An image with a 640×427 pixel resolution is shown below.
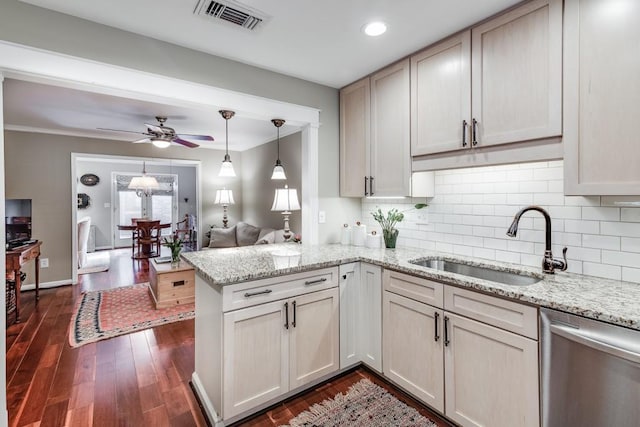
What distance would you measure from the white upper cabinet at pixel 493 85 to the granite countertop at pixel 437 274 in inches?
27.4

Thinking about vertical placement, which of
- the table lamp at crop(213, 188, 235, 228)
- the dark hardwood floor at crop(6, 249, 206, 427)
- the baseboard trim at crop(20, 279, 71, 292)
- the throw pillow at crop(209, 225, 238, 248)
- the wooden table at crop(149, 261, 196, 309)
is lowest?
the dark hardwood floor at crop(6, 249, 206, 427)

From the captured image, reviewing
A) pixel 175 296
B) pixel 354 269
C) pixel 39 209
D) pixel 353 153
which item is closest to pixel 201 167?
pixel 39 209

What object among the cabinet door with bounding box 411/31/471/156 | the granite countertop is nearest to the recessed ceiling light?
the cabinet door with bounding box 411/31/471/156

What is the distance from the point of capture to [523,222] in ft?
6.55

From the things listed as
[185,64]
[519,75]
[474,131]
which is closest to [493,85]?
[519,75]

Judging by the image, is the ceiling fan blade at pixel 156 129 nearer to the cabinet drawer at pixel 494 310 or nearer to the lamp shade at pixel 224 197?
the lamp shade at pixel 224 197

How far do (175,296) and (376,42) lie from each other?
3.51 m

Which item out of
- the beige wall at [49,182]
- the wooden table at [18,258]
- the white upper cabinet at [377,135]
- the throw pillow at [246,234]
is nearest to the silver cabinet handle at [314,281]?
the white upper cabinet at [377,135]

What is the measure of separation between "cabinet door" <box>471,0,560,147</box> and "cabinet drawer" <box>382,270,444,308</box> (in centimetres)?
92

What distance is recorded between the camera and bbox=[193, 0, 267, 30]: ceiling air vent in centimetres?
174

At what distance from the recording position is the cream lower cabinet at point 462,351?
1444 mm

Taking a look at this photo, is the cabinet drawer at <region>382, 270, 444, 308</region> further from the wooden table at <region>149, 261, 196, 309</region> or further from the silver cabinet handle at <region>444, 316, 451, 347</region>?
the wooden table at <region>149, 261, 196, 309</region>

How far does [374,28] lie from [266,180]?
3.94 metres

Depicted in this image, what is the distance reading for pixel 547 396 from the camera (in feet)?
4.46
